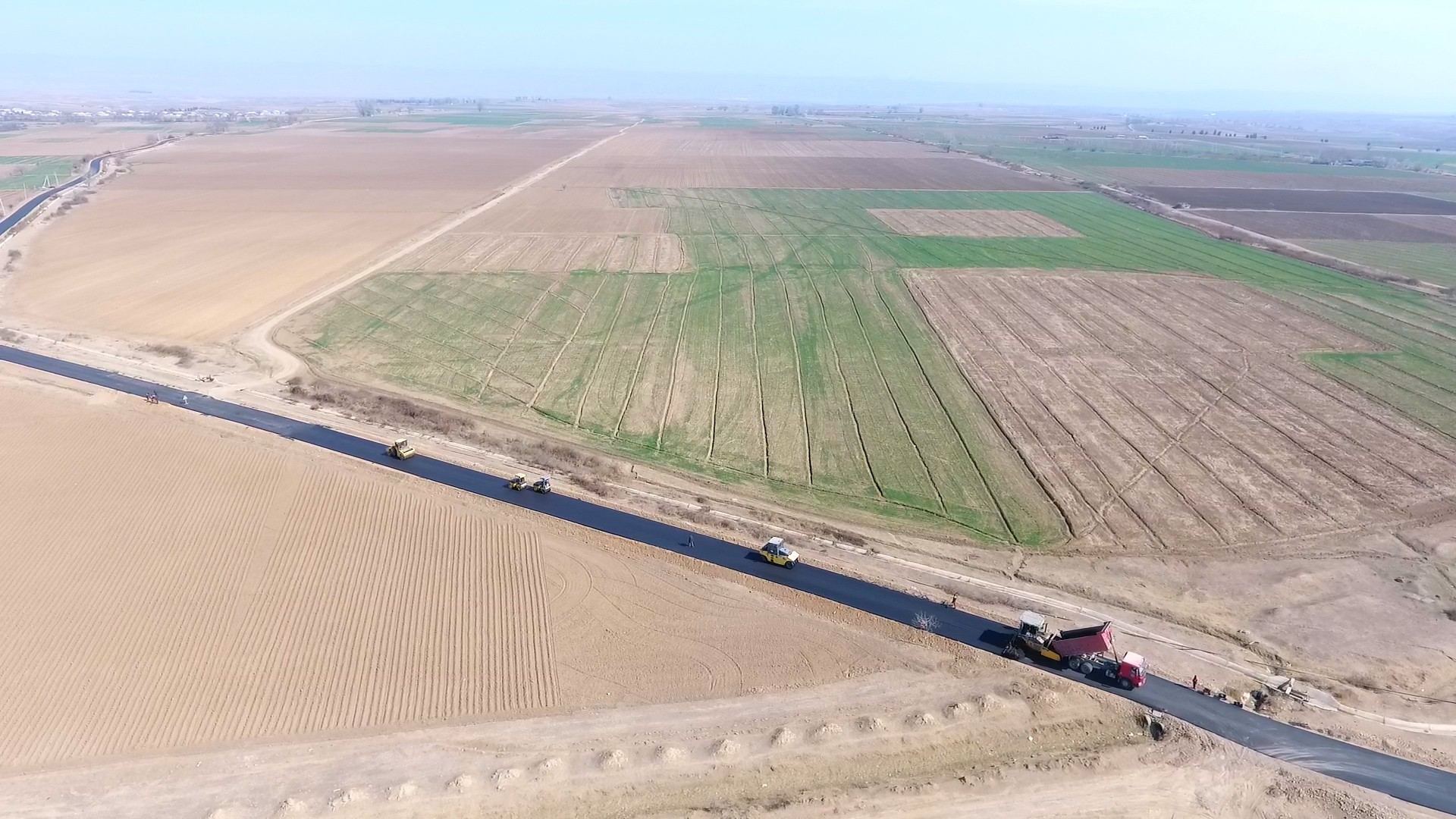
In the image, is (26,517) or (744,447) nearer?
(26,517)

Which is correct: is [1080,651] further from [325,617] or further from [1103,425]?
[325,617]

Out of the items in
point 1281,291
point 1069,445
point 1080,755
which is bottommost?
point 1080,755

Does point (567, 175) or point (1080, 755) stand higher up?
point (567, 175)

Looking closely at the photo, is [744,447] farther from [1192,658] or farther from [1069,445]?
[1192,658]

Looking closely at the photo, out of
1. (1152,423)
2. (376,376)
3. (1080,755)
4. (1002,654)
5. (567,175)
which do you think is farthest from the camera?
(567,175)

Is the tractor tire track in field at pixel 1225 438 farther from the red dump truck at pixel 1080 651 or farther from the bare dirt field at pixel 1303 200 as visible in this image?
the bare dirt field at pixel 1303 200

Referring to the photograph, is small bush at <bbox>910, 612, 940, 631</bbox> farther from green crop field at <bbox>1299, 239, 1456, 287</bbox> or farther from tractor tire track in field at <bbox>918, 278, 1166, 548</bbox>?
green crop field at <bbox>1299, 239, 1456, 287</bbox>

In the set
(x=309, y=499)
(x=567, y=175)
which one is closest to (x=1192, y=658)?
(x=309, y=499)

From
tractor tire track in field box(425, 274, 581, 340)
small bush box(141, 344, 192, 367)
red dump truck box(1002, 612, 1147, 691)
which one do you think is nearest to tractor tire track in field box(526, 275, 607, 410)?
tractor tire track in field box(425, 274, 581, 340)
